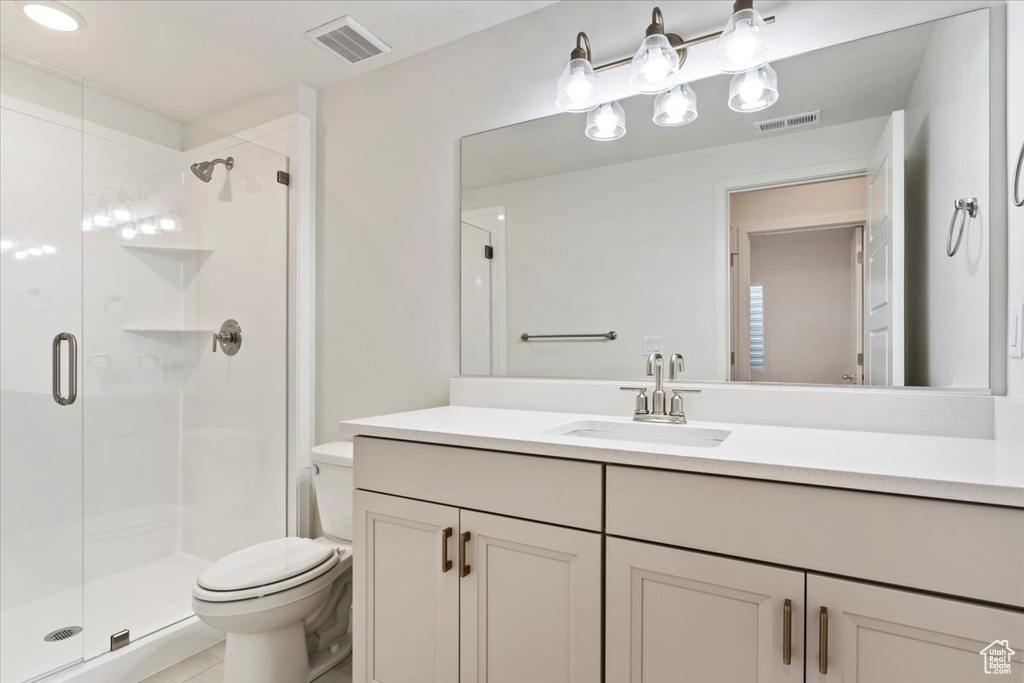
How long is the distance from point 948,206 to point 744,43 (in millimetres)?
665

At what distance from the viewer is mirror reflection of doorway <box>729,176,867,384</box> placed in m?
1.35

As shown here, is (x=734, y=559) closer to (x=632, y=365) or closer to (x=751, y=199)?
(x=632, y=365)

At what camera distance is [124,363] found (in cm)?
217

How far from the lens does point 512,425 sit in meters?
1.43

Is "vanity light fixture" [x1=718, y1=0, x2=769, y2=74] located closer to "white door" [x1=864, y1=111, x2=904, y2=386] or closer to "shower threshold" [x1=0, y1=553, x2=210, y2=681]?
"white door" [x1=864, y1=111, x2=904, y2=386]

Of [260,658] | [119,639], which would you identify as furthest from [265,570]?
[119,639]

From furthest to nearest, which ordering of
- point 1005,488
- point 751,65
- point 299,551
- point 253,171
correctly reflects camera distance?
point 253,171 < point 299,551 < point 751,65 < point 1005,488

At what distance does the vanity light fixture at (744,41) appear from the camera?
1.36 m

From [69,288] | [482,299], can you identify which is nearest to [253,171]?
[69,288]

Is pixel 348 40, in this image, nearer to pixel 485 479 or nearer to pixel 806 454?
pixel 485 479

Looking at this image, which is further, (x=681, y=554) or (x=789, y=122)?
(x=789, y=122)

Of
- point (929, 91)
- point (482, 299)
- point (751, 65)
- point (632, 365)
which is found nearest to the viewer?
point (929, 91)

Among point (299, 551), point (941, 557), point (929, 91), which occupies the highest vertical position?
point (929, 91)

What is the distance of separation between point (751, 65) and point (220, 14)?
1.81 metres
